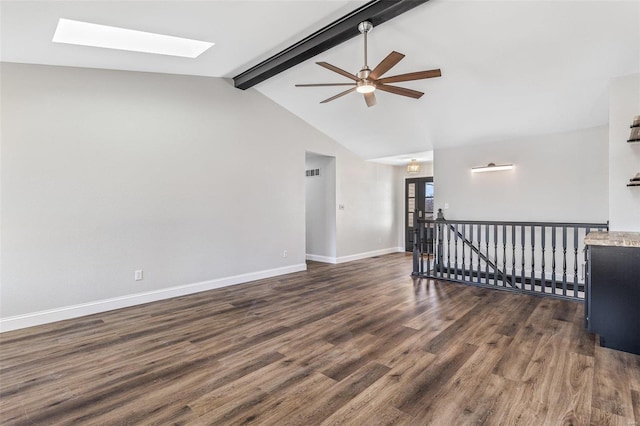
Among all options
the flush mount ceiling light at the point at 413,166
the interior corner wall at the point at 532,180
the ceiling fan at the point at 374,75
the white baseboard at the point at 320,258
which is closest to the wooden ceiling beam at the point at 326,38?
the ceiling fan at the point at 374,75

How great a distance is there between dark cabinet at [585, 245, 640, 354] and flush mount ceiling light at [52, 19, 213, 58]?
4551 mm

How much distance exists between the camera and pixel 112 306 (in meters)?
3.91

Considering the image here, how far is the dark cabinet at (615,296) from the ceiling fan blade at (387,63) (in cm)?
242

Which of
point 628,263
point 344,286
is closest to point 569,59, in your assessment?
point 628,263

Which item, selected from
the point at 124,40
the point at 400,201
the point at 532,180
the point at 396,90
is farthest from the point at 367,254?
the point at 124,40

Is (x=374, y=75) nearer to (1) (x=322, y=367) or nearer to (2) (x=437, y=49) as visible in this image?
(2) (x=437, y=49)

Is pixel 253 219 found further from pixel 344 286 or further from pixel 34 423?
pixel 34 423

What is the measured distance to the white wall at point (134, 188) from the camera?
3.35 meters

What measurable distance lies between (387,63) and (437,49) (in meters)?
1.19

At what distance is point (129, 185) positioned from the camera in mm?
4027

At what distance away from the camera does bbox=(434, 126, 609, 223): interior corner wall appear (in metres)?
4.93

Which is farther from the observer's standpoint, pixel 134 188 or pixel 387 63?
pixel 134 188

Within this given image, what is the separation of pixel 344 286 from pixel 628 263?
3.29 meters

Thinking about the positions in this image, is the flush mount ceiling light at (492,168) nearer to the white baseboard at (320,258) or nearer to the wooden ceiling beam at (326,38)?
the white baseboard at (320,258)
